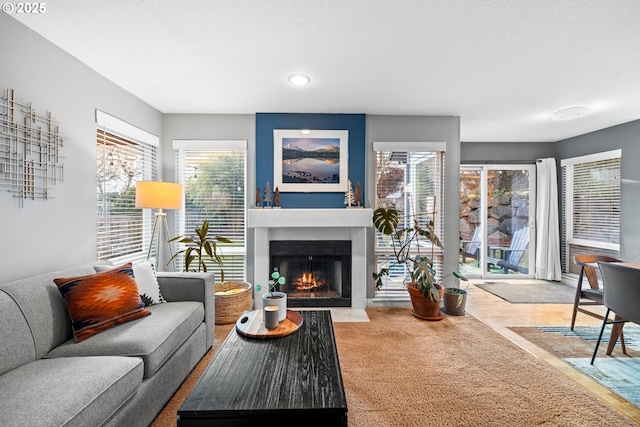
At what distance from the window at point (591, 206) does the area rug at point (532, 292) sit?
0.65 meters

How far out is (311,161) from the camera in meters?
3.67

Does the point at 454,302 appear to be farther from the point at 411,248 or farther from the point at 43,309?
the point at 43,309

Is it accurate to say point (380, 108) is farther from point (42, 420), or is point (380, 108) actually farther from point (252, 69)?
point (42, 420)

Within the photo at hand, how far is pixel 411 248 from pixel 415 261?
0.58 metres

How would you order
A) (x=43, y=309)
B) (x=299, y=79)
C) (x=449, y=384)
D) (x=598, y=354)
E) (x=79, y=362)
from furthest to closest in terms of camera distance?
(x=299, y=79) < (x=598, y=354) < (x=449, y=384) < (x=43, y=309) < (x=79, y=362)

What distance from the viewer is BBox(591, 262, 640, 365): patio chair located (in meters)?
2.09

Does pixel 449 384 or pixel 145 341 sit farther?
pixel 449 384

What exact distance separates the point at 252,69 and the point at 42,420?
2.51 meters

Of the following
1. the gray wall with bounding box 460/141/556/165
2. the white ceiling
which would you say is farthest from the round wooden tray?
the gray wall with bounding box 460/141/556/165

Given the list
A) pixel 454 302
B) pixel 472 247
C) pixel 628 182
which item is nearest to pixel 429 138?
pixel 454 302

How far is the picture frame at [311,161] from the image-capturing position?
3656mm

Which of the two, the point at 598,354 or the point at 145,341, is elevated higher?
the point at 145,341

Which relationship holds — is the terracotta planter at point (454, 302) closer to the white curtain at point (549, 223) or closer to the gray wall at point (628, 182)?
the gray wall at point (628, 182)

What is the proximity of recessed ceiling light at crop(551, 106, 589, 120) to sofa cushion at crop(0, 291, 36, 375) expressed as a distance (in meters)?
5.17
